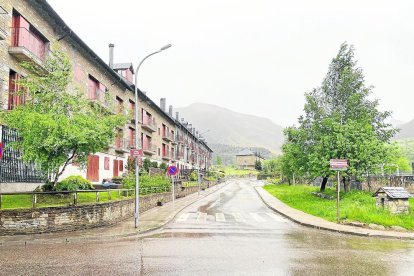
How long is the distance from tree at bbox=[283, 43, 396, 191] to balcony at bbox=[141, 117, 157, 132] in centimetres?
1739

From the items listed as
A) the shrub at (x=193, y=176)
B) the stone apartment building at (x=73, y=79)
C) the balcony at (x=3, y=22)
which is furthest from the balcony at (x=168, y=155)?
the balcony at (x=3, y=22)

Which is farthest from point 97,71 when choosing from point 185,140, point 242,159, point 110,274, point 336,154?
point 242,159

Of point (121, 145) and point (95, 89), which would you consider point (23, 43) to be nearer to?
point (95, 89)

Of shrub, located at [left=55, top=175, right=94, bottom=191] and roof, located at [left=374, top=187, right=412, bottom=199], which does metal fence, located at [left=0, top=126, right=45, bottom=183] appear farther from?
roof, located at [left=374, top=187, right=412, bottom=199]

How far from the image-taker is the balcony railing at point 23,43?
17.4 metres

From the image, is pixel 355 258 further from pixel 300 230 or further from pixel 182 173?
pixel 182 173

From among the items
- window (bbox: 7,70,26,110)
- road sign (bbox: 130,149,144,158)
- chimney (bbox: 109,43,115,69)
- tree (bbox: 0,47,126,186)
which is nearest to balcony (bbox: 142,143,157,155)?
chimney (bbox: 109,43,115,69)

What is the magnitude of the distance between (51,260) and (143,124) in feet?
104

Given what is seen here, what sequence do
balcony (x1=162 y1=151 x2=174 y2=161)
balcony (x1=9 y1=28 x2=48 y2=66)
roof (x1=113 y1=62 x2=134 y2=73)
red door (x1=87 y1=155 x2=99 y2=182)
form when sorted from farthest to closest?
1. balcony (x1=162 y1=151 x2=174 y2=161)
2. roof (x1=113 y1=62 x2=134 y2=73)
3. red door (x1=87 y1=155 x2=99 y2=182)
4. balcony (x1=9 y1=28 x2=48 y2=66)

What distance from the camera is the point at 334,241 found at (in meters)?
11.5

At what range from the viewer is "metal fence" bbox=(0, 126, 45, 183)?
1623 cm

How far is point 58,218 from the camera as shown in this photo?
40.6 feet

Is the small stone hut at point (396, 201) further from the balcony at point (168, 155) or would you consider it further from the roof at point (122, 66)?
the balcony at point (168, 155)

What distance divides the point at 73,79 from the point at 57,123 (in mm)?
11784
